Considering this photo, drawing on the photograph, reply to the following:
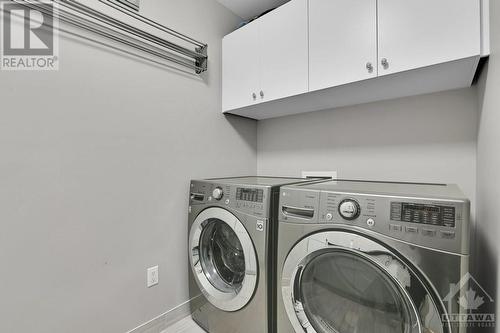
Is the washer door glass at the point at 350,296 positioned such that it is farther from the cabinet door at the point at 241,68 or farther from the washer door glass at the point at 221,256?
the cabinet door at the point at 241,68

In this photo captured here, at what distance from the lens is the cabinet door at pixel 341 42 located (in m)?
1.16

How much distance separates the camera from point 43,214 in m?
1.09

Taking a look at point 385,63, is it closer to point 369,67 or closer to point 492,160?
point 369,67

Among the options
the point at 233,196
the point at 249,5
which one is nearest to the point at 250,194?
the point at 233,196

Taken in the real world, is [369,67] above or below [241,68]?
below

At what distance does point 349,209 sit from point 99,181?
124 centimetres

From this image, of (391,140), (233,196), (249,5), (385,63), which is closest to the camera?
(385,63)

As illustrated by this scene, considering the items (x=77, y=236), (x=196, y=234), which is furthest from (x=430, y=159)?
(x=77, y=236)

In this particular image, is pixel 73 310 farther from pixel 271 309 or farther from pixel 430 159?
pixel 430 159

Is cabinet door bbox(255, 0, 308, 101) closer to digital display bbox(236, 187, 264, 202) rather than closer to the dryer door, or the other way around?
digital display bbox(236, 187, 264, 202)

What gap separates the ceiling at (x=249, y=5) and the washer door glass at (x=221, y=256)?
1.64 metres

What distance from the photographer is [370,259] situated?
2.85 ft

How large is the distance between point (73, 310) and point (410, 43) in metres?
2.05

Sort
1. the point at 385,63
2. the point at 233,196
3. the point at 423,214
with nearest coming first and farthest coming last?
the point at 423,214, the point at 385,63, the point at 233,196
